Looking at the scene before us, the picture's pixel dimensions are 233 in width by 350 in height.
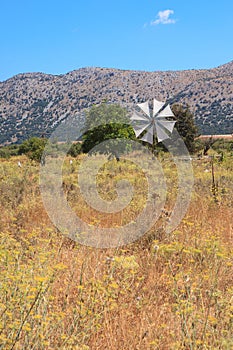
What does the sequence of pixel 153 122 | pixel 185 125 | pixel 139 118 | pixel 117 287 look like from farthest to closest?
pixel 185 125 → pixel 139 118 → pixel 153 122 → pixel 117 287

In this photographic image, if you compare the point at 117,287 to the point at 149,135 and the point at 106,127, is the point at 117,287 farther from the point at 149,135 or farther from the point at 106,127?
the point at 106,127

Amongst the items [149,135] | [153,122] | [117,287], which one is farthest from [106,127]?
[117,287]

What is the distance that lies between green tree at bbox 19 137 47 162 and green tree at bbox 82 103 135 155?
2558 millimetres

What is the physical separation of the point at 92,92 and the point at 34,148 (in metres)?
109

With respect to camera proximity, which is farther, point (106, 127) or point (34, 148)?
point (34, 148)

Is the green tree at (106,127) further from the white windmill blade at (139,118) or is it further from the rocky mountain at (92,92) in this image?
the rocky mountain at (92,92)

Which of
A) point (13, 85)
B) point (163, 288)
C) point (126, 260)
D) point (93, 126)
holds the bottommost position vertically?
point (163, 288)

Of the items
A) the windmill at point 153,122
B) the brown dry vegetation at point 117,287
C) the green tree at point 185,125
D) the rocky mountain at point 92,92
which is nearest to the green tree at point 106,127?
the windmill at point 153,122

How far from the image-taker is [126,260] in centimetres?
366

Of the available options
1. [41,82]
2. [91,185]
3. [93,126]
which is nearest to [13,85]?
[41,82]

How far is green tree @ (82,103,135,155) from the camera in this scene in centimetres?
1834

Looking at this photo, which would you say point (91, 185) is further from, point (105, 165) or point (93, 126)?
point (93, 126)

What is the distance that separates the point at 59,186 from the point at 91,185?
0.76 m

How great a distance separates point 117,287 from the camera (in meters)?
2.65
